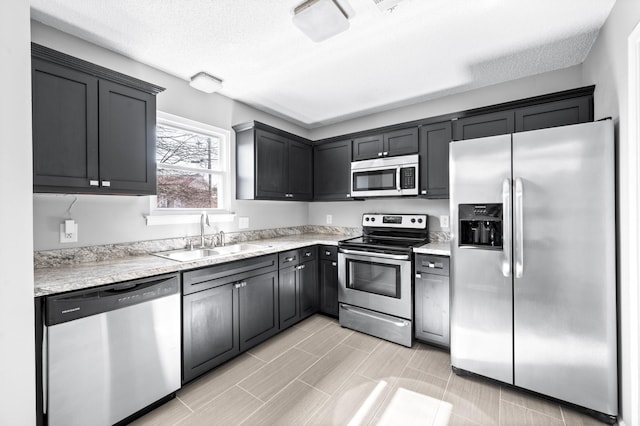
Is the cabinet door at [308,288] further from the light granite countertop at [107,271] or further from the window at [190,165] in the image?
the window at [190,165]

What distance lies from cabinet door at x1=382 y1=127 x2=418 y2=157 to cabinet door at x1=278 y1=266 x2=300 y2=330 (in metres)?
1.77

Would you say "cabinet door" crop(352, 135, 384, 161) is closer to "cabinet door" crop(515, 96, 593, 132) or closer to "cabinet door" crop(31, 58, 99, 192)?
"cabinet door" crop(515, 96, 593, 132)

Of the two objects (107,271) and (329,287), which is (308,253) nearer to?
(329,287)

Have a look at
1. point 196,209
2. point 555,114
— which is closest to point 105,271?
point 196,209

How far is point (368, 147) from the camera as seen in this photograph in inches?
132

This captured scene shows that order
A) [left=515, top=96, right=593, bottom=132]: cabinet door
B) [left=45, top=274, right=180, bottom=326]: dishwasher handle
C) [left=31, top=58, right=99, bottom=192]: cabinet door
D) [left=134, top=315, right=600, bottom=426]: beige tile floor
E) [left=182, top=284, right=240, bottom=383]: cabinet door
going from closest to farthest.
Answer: [left=45, top=274, right=180, bottom=326]: dishwasher handle
[left=31, top=58, right=99, bottom=192]: cabinet door
[left=134, top=315, right=600, bottom=426]: beige tile floor
[left=182, top=284, right=240, bottom=383]: cabinet door
[left=515, top=96, right=593, bottom=132]: cabinet door

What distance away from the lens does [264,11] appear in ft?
5.88

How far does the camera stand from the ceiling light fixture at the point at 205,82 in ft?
8.38

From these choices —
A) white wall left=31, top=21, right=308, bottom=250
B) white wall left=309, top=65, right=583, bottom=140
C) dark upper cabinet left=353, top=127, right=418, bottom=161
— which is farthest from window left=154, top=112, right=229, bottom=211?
white wall left=309, top=65, right=583, bottom=140

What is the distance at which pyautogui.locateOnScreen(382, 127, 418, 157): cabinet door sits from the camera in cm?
301

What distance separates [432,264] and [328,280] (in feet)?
4.08

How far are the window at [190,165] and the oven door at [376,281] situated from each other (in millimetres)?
1600

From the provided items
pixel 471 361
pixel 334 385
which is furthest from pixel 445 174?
pixel 334 385

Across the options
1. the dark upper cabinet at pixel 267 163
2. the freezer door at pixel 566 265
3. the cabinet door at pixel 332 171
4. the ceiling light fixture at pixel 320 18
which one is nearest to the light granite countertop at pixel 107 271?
the freezer door at pixel 566 265
